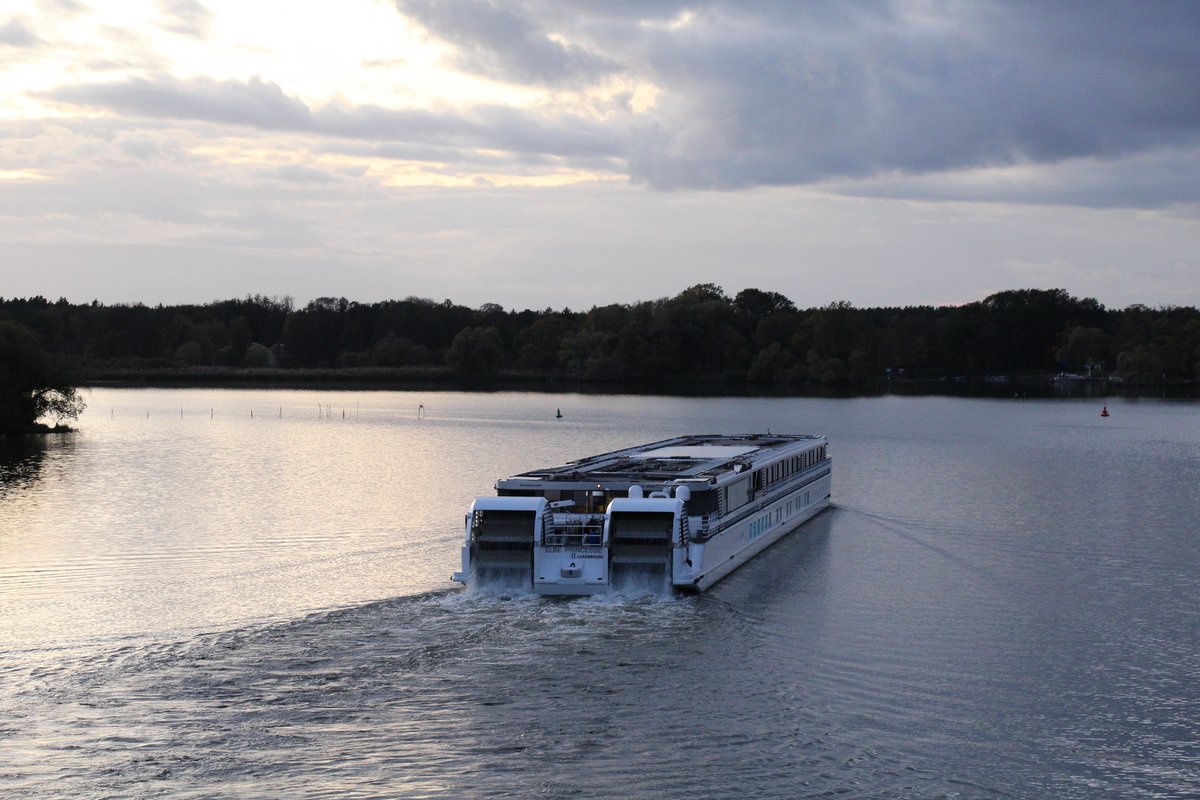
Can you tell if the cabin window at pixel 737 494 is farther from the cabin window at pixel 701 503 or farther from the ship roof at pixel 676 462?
the cabin window at pixel 701 503

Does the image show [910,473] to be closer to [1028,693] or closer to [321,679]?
[1028,693]

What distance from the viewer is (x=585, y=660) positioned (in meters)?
25.5

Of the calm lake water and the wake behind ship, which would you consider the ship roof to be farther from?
the calm lake water

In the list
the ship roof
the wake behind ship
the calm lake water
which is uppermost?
the ship roof

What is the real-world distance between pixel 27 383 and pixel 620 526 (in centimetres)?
8054

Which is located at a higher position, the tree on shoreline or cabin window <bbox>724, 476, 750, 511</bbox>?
the tree on shoreline

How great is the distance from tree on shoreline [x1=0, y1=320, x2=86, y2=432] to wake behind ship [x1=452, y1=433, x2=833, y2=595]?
2597 inches

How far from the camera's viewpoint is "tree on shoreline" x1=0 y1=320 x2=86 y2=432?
94.0m

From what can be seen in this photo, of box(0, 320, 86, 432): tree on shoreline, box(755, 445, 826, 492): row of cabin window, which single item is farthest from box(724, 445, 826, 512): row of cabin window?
box(0, 320, 86, 432): tree on shoreline

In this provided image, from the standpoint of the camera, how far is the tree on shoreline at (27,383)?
94000mm

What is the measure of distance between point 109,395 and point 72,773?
163610 mm

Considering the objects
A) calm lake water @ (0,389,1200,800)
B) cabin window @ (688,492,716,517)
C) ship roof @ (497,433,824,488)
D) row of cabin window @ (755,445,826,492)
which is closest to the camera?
calm lake water @ (0,389,1200,800)

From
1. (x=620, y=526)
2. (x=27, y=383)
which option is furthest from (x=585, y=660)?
(x=27, y=383)

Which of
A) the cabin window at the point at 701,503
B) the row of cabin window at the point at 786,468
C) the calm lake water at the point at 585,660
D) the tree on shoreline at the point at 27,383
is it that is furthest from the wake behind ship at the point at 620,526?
the tree on shoreline at the point at 27,383
